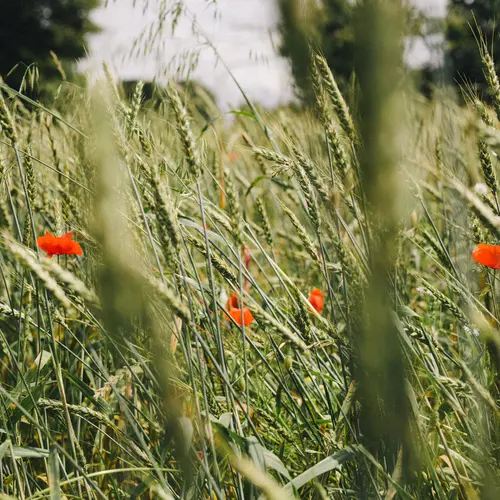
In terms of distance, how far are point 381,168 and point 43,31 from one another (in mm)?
19962

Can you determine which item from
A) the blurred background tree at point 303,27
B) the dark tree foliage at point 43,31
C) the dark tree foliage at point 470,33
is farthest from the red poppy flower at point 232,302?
the dark tree foliage at point 43,31

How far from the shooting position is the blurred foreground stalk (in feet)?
1.11

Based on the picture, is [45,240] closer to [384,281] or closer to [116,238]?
[116,238]

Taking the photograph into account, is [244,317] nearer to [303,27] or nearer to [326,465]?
[326,465]

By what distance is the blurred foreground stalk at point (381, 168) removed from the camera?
0.34 m

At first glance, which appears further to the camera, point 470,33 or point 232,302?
point 470,33

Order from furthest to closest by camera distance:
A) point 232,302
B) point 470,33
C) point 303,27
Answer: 1. point 470,33
2. point 232,302
3. point 303,27

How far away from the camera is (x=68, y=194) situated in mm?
1130

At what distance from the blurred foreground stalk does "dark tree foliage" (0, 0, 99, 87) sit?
18.0m

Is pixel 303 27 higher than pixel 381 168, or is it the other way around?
pixel 303 27

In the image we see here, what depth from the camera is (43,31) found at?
17828 millimetres

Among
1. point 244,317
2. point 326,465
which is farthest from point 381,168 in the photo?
point 244,317

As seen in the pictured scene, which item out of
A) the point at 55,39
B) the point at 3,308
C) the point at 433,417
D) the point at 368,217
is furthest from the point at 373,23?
the point at 55,39

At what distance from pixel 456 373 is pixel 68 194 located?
0.94 metres
